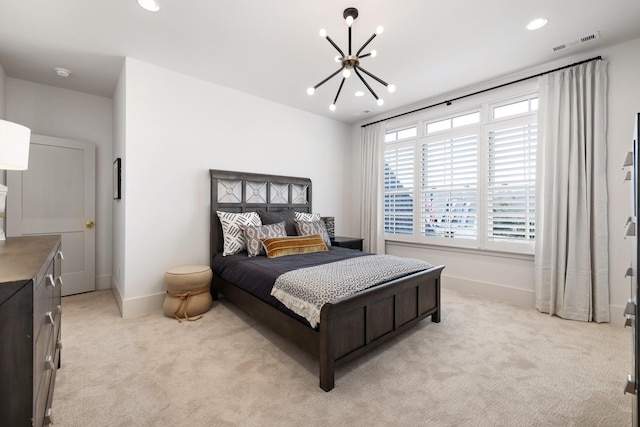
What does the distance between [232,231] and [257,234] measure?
0.35 metres

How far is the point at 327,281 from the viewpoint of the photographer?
208 cm

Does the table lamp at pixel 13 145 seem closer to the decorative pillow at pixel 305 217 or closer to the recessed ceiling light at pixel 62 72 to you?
the recessed ceiling light at pixel 62 72

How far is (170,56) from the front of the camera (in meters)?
3.00

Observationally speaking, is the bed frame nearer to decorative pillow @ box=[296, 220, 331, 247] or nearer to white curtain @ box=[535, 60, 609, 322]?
decorative pillow @ box=[296, 220, 331, 247]

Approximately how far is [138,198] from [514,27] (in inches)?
163

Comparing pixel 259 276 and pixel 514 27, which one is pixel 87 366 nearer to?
pixel 259 276

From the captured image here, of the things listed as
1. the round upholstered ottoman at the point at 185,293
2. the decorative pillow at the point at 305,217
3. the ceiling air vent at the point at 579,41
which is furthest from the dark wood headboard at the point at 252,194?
the ceiling air vent at the point at 579,41

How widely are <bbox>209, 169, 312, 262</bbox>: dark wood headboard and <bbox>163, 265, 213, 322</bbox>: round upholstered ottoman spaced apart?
0.60m

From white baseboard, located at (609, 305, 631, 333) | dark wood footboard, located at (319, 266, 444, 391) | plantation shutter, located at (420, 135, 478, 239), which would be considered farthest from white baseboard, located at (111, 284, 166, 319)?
white baseboard, located at (609, 305, 631, 333)

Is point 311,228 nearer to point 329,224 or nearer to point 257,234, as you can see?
point 257,234

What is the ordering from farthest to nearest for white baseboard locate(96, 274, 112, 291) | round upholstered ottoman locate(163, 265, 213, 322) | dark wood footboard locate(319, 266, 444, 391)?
white baseboard locate(96, 274, 112, 291) < round upholstered ottoman locate(163, 265, 213, 322) < dark wood footboard locate(319, 266, 444, 391)

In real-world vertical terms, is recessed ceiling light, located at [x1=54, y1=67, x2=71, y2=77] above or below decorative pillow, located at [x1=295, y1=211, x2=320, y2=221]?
above

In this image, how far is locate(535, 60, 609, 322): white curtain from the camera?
2.84 m

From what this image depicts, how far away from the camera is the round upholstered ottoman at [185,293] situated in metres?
2.94
